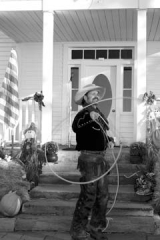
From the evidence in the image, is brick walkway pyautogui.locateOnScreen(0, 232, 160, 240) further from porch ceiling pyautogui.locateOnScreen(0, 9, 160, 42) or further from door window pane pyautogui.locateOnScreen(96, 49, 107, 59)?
door window pane pyautogui.locateOnScreen(96, 49, 107, 59)

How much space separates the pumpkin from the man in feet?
3.75

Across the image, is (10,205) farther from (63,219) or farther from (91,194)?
(91,194)

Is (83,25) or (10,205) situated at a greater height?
(83,25)

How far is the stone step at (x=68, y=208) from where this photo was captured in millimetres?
5188

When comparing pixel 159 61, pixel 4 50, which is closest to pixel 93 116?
pixel 159 61

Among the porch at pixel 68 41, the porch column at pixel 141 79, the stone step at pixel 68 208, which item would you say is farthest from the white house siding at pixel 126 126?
the stone step at pixel 68 208

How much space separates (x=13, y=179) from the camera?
5.81 meters

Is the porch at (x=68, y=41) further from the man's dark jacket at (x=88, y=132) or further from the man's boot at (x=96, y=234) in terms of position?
the man's boot at (x=96, y=234)

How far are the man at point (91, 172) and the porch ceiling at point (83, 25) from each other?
356 centimetres

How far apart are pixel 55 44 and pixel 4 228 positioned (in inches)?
222

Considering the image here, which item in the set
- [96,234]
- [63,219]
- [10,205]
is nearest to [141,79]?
[63,219]

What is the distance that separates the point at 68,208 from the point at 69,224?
1.13ft

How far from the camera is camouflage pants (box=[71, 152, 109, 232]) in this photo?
428 cm

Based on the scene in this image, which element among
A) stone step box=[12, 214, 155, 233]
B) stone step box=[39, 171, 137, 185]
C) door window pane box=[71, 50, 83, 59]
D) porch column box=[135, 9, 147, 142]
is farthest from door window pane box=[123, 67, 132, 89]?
stone step box=[12, 214, 155, 233]
